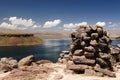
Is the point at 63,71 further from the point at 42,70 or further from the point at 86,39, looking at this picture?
the point at 86,39

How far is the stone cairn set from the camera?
38062mm

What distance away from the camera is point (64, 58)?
55875 millimetres

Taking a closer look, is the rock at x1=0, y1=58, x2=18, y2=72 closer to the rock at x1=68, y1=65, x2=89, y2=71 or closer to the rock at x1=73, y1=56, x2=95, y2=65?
the rock at x1=68, y1=65, x2=89, y2=71

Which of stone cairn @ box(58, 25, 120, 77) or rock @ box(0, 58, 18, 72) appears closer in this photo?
stone cairn @ box(58, 25, 120, 77)

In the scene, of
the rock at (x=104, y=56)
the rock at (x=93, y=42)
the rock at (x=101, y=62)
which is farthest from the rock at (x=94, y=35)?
the rock at (x=101, y=62)

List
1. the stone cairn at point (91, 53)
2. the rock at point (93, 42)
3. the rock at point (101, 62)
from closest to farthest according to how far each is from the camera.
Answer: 1. the stone cairn at point (91, 53)
2. the rock at point (101, 62)
3. the rock at point (93, 42)

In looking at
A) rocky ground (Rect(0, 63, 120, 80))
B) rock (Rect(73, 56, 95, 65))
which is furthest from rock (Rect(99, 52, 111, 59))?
rocky ground (Rect(0, 63, 120, 80))

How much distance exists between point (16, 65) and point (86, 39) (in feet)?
50.5

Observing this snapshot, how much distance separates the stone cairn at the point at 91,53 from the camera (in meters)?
38.1

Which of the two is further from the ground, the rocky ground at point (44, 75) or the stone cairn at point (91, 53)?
the stone cairn at point (91, 53)

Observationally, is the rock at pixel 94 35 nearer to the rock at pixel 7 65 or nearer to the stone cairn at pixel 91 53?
the stone cairn at pixel 91 53

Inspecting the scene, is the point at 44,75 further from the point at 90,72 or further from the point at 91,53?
the point at 91,53

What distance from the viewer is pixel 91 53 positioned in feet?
128

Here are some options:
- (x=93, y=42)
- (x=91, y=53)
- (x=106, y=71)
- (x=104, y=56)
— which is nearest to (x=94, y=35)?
(x=93, y=42)
